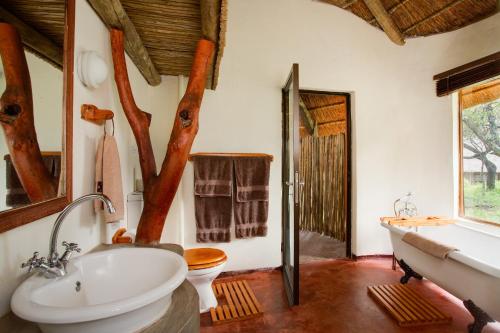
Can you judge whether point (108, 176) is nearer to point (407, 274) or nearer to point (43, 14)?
Result: point (43, 14)

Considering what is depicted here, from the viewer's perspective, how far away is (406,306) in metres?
2.08

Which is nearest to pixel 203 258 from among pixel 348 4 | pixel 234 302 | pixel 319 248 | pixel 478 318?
pixel 234 302

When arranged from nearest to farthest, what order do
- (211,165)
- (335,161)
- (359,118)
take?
(211,165) → (359,118) → (335,161)

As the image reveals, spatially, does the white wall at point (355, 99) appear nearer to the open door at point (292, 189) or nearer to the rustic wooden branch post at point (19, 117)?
the open door at point (292, 189)

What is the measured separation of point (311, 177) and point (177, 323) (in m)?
4.07

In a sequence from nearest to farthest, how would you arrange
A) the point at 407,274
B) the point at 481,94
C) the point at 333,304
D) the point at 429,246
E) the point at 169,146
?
1. the point at 169,146
2. the point at 429,246
3. the point at 333,304
4. the point at 407,274
5. the point at 481,94

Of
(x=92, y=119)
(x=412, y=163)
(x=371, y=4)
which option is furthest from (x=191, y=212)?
(x=371, y=4)

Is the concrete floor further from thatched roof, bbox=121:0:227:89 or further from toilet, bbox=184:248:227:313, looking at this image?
thatched roof, bbox=121:0:227:89

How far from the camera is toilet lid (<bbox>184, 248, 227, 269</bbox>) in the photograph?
6.07ft

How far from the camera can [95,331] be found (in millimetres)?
666

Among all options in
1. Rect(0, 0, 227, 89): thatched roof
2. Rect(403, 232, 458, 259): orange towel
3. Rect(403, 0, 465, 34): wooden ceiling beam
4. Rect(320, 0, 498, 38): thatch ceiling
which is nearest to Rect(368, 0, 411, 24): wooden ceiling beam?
Rect(320, 0, 498, 38): thatch ceiling

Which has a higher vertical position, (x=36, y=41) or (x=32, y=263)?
(x=36, y=41)

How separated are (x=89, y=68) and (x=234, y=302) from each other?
200cm

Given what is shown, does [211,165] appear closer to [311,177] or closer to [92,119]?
[92,119]
